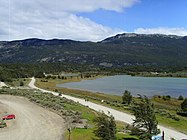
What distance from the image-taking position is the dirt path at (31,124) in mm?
40875

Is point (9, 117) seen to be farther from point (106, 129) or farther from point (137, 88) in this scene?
point (137, 88)

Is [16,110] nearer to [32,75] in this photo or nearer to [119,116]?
[119,116]

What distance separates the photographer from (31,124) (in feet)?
155

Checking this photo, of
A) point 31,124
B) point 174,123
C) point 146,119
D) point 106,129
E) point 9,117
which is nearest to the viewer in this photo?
point 106,129

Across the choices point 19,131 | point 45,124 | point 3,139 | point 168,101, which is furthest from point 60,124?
point 168,101

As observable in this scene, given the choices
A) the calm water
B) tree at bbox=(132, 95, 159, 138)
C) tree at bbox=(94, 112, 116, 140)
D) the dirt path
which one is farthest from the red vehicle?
the calm water

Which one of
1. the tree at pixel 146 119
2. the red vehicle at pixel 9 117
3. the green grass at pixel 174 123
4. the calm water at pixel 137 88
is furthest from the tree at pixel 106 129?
the calm water at pixel 137 88

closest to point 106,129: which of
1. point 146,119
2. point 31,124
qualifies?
point 146,119

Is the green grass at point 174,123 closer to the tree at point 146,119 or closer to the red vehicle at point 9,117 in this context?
the tree at point 146,119

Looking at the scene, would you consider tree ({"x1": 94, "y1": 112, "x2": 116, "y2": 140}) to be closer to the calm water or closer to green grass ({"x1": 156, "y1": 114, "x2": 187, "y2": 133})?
green grass ({"x1": 156, "y1": 114, "x2": 187, "y2": 133})

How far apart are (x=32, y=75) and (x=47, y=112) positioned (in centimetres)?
14341

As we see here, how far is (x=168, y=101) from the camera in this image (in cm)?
9044

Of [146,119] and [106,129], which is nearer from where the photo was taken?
[106,129]

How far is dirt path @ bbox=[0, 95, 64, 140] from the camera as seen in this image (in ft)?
134
